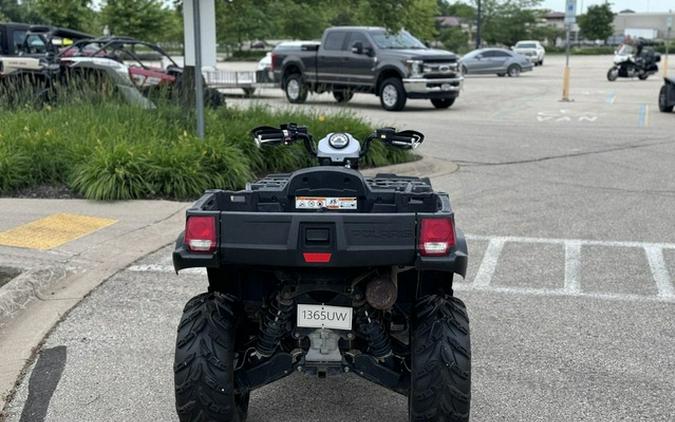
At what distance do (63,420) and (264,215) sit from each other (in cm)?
166

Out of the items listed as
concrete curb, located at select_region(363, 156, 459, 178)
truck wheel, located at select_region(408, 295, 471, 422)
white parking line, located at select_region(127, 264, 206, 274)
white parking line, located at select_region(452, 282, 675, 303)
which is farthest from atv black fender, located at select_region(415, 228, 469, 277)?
concrete curb, located at select_region(363, 156, 459, 178)

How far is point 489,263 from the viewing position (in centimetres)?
673

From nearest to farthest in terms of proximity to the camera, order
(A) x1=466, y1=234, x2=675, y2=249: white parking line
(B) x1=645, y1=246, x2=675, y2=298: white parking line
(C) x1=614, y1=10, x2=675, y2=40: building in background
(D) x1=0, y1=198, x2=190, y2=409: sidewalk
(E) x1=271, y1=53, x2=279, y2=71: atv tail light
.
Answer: (D) x1=0, y1=198, x2=190, y2=409: sidewalk, (B) x1=645, y1=246, x2=675, y2=298: white parking line, (A) x1=466, y1=234, x2=675, y2=249: white parking line, (E) x1=271, y1=53, x2=279, y2=71: atv tail light, (C) x1=614, y1=10, x2=675, y2=40: building in background

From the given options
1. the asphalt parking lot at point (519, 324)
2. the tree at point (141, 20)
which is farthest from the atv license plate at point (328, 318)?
the tree at point (141, 20)

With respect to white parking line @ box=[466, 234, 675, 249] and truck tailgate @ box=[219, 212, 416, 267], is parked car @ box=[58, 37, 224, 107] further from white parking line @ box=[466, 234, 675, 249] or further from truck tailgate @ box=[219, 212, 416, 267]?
truck tailgate @ box=[219, 212, 416, 267]

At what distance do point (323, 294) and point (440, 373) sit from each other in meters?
0.60

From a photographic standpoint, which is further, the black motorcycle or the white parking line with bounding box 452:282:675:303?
the black motorcycle

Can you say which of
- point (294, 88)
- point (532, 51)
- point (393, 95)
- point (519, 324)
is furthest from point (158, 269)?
point (532, 51)

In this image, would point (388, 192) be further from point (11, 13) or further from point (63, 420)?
point (11, 13)

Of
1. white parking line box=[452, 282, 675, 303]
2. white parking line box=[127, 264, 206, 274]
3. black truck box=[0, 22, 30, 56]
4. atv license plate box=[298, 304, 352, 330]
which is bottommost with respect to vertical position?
white parking line box=[452, 282, 675, 303]

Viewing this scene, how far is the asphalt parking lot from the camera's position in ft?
13.4

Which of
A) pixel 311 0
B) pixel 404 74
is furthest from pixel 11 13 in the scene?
pixel 311 0

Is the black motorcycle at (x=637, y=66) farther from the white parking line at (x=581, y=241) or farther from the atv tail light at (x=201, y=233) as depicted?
the atv tail light at (x=201, y=233)

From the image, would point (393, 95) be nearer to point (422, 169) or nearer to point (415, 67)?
point (415, 67)
